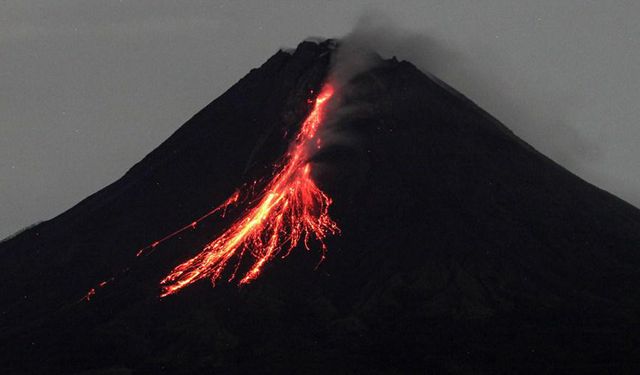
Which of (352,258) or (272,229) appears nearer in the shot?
(352,258)

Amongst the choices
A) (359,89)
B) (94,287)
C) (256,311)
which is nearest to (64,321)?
(94,287)

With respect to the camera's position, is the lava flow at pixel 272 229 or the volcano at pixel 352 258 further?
the lava flow at pixel 272 229

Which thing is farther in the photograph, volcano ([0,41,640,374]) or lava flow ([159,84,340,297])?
lava flow ([159,84,340,297])

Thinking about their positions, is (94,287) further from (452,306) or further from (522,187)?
(522,187)

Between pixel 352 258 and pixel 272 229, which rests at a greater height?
pixel 272 229
